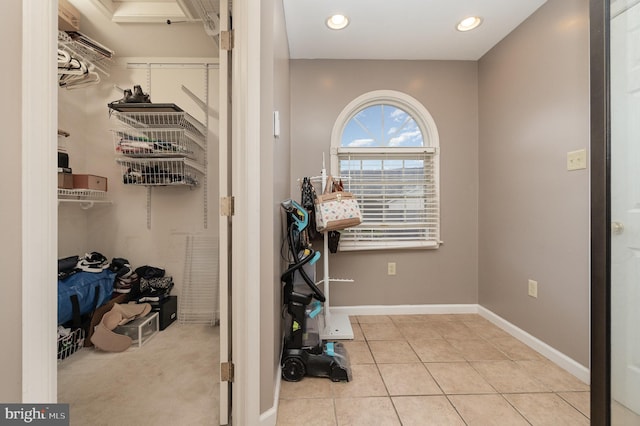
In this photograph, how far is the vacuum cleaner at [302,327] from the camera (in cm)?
165

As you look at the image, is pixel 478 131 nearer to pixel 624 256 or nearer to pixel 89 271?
pixel 624 256

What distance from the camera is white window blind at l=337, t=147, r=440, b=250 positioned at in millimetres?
2674

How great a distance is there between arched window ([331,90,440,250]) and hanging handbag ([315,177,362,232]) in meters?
0.53

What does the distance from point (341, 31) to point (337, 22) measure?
11 cm

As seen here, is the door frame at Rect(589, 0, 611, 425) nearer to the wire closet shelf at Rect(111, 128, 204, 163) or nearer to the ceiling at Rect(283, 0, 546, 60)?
the ceiling at Rect(283, 0, 546, 60)

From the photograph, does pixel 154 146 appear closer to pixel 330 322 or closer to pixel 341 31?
pixel 341 31

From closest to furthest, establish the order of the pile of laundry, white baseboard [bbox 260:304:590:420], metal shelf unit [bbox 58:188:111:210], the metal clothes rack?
1. white baseboard [bbox 260:304:590:420]
2. the pile of laundry
3. metal shelf unit [bbox 58:188:111:210]
4. the metal clothes rack

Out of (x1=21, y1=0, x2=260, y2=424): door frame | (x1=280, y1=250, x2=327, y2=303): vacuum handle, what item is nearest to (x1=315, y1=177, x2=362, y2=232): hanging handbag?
(x1=280, y1=250, x2=327, y2=303): vacuum handle

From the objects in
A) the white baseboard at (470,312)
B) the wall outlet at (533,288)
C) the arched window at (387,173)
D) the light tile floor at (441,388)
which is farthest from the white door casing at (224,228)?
the wall outlet at (533,288)

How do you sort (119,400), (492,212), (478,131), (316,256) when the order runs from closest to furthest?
(119,400)
(316,256)
(492,212)
(478,131)

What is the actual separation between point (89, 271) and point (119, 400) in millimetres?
1225

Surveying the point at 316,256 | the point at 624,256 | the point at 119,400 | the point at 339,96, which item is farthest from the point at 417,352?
the point at 339,96

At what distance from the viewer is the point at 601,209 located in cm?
99

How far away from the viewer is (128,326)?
6.81 feet
